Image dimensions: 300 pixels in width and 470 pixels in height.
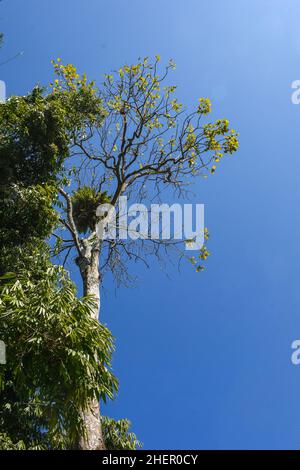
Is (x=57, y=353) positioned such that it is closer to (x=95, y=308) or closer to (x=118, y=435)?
(x=95, y=308)

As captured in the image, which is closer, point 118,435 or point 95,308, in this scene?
point 95,308

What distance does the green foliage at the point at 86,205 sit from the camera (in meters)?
11.3

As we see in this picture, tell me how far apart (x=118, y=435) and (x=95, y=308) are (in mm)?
3232

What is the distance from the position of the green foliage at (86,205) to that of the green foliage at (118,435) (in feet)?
14.7

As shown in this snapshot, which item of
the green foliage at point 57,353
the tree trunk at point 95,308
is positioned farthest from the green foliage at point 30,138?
the green foliage at point 57,353

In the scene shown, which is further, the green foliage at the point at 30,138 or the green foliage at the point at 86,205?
the green foliage at the point at 86,205

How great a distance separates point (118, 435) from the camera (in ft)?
29.3

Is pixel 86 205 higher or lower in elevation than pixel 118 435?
higher

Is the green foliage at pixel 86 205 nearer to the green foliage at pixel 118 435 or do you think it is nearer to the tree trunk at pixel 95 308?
the tree trunk at pixel 95 308

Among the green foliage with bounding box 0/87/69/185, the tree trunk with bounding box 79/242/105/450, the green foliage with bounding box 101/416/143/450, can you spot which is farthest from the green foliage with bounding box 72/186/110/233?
the green foliage with bounding box 101/416/143/450

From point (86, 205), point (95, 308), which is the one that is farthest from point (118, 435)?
point (86, 205)

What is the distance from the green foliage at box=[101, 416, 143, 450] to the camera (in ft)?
29.0
